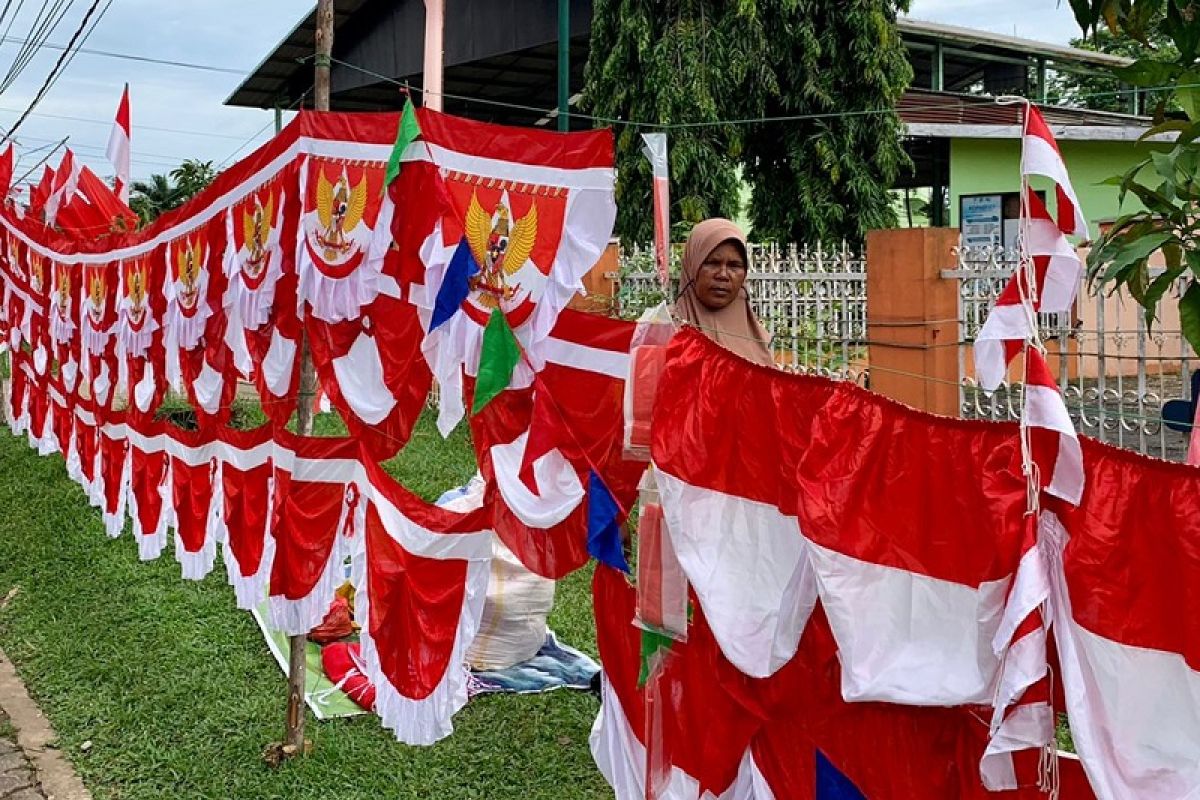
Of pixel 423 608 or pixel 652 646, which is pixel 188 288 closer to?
pixel 423 608

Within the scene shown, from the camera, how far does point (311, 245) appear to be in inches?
133

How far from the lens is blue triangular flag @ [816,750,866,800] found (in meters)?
1.98

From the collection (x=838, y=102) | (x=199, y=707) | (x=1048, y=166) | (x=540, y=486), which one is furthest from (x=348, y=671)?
(x=838, y=102)

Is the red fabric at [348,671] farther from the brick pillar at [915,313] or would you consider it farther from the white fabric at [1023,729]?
the white fabric at [1023,729]

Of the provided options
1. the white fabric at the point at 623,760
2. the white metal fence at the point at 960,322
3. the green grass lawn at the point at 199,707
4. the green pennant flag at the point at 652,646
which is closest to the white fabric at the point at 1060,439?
the green pennant flag at the point at 652,646

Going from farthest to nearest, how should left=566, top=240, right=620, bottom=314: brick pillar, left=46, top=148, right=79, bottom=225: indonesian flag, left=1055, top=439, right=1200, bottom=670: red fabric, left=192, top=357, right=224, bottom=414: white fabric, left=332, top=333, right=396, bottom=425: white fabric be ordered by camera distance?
left=566, top=240, right=620, bottom=314: brick pillar
left=46, top=148, right=79, bottom=225: indonesian flag
left=192, top=357, right=224, bottom=414: white fabric
left=332, top=333, right=396, bottom=425: white fabric
left=1055, top=439, right=1200, bottom=670: red fabric

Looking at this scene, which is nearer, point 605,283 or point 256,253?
point 256,253

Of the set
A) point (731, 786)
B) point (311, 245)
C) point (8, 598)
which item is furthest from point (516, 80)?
Result: point (731, 786)

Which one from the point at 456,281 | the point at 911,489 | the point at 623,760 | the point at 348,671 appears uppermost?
the point at 456,281

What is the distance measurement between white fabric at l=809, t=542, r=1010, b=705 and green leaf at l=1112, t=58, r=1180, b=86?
838 millimetres

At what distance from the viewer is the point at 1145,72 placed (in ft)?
5.79

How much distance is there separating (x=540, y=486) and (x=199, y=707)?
2.44m

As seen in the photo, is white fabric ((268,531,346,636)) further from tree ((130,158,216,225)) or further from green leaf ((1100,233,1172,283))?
tree ((130,158,216,225))

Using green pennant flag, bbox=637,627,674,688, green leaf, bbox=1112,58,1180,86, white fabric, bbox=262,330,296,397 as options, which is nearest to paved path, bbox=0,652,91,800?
white fabric, bbox=262,330,296,397
